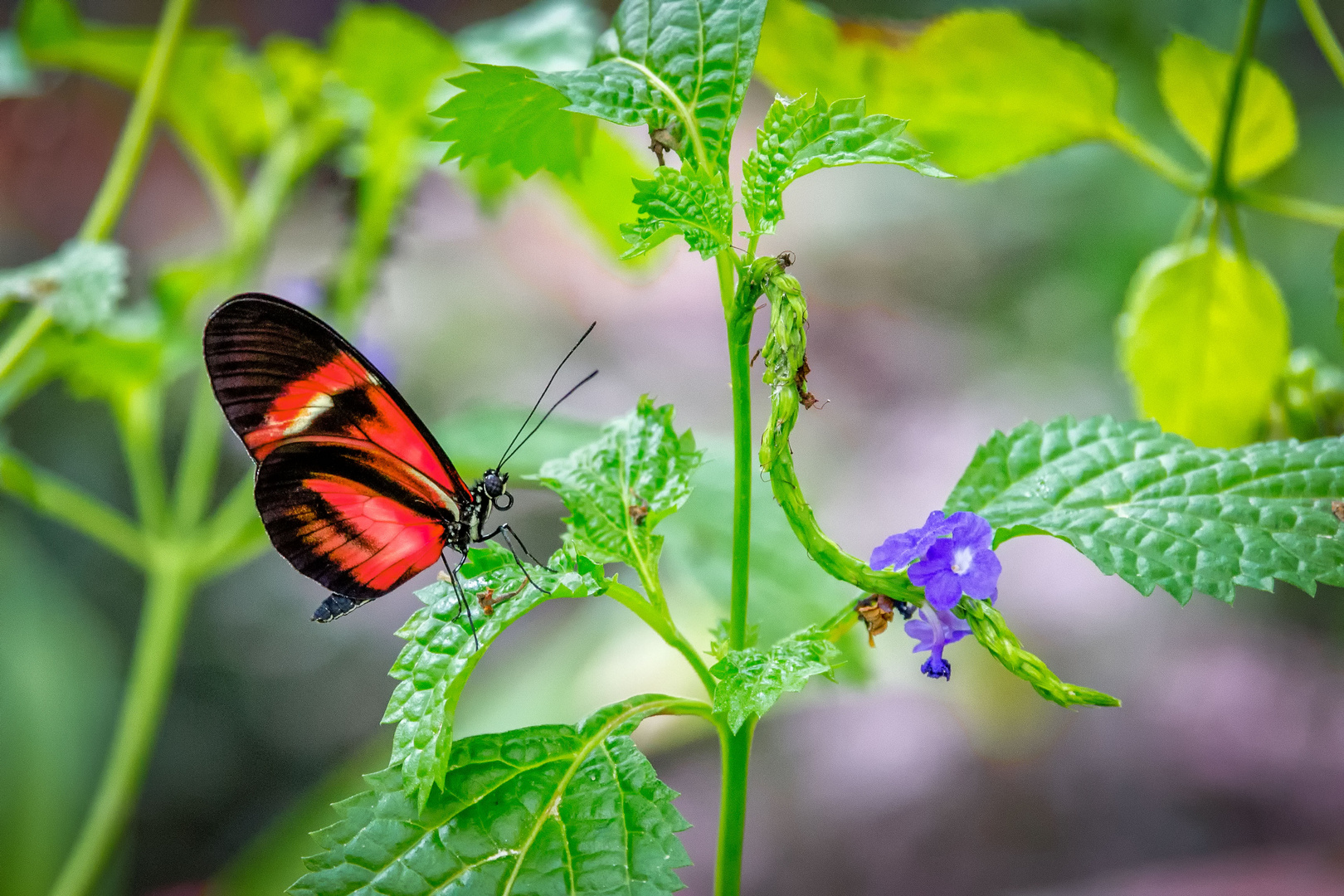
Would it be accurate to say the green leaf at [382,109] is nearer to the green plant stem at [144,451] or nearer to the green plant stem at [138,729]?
the green plant stem at [144,451]

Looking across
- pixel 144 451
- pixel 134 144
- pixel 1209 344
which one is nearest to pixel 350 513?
pixel 134 144

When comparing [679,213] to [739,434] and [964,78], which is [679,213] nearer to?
[739,434]

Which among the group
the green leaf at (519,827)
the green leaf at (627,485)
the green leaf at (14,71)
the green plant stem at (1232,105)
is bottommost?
the green leaf at (519,827)

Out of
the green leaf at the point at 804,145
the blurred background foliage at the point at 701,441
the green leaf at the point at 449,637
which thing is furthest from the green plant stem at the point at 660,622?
the blurred background foliage at the point at 701,441

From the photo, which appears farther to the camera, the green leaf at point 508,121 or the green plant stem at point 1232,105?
the green plant stem at point 1232,105

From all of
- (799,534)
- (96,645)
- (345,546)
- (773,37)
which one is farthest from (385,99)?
(96,645)

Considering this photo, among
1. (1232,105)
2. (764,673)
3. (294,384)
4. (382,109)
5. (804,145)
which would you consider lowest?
(764,673)

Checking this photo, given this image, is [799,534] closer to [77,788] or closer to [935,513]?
[935,513]

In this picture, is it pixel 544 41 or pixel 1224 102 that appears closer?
pixel 1224 102
